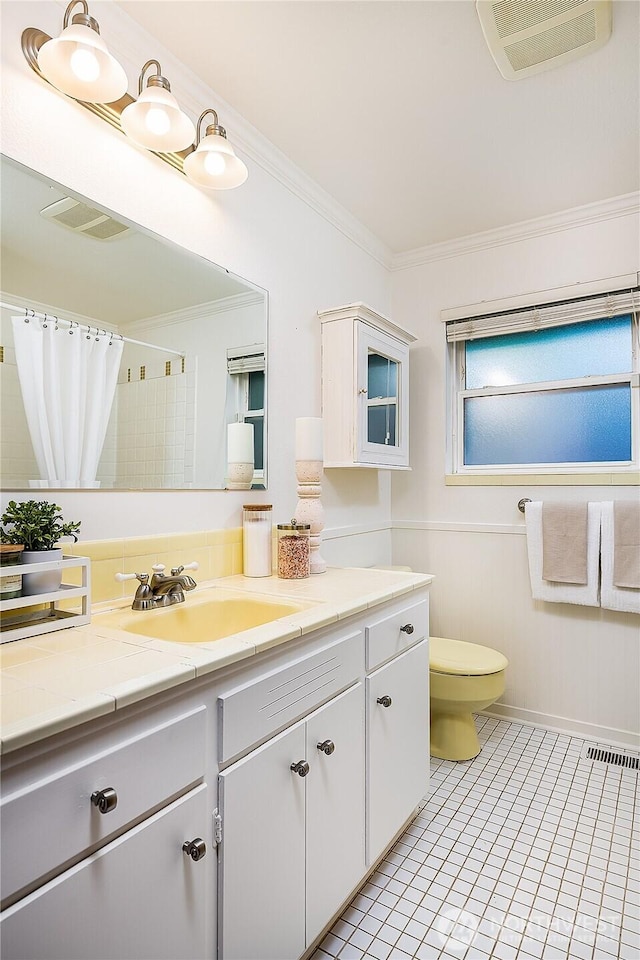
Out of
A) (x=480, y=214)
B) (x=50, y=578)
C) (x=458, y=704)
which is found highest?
(x=480, y=214)

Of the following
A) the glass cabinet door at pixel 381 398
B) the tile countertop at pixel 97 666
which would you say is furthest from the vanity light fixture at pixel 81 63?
the glass cabinet door at pixel 381 398

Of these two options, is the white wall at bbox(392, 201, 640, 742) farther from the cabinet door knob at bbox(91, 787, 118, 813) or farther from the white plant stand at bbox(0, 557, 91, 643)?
the cabinet door knob at bbox(91, 787, 118, 813)

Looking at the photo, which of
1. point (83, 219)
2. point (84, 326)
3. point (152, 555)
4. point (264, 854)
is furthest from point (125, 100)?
point (264, 854)

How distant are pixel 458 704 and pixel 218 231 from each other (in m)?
2.03

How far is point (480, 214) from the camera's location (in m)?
2.56

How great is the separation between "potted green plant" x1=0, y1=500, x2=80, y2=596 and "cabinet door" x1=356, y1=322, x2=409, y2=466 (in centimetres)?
137

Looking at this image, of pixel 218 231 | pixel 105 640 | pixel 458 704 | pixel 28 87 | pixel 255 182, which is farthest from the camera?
pixel 458 704

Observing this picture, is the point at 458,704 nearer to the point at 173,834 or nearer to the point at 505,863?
the point at 505,863

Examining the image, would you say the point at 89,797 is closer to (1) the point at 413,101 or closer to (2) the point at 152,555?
(2) the point at 152,555

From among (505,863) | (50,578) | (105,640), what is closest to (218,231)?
(50,578)

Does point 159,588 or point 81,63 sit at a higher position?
point 81,63

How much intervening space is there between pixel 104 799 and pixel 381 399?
203 centimetres

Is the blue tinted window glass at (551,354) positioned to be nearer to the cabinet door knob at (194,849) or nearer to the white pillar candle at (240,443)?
the white pillar candle at (240,443)

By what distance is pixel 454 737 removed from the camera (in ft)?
7.55
